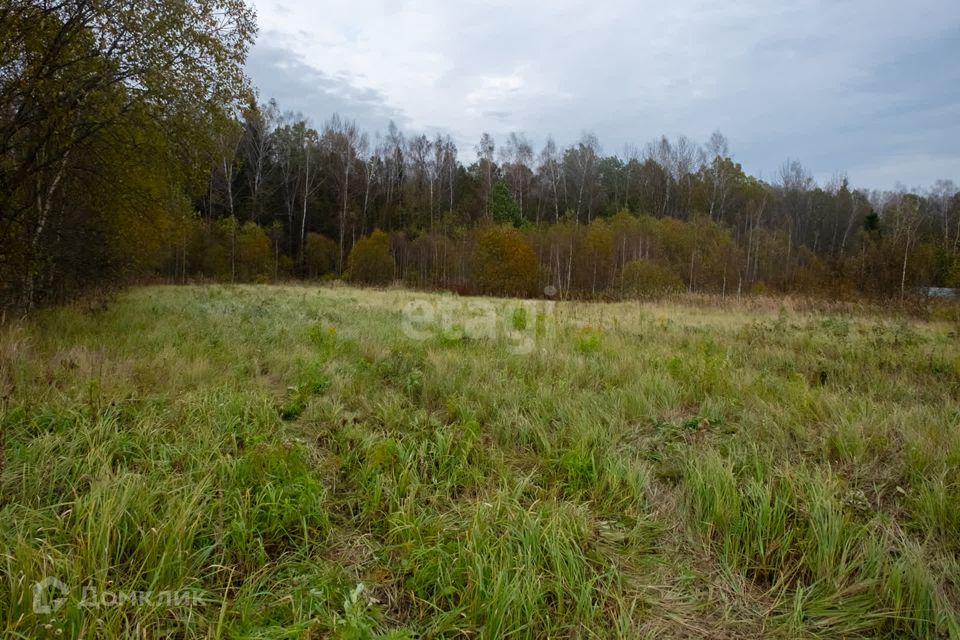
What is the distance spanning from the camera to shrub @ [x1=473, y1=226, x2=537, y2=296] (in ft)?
96.2

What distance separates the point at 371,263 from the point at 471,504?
34733 mm

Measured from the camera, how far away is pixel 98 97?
21.2 ft

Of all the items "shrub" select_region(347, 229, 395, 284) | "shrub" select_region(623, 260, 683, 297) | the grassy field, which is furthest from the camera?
"shrub" select_region(347, 229, 395, 284)

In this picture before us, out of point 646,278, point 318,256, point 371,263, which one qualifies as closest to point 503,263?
point 646,278

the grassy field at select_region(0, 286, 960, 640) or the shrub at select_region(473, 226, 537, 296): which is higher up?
the shrub at select_region(473, 226, 537, 296)

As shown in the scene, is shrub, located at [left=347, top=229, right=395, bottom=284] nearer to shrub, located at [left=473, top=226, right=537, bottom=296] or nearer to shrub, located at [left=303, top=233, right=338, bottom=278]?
shrub, located at [left=303, top=233, right=338, bottom=278]

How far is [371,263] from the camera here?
35688mm

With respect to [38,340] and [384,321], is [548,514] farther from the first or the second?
[384,321]

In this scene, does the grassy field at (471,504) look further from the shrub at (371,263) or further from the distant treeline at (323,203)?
the shrub at (371,263)

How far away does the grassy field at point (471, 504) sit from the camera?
188cm

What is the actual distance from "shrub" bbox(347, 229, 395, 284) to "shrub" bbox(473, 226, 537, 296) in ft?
31.6

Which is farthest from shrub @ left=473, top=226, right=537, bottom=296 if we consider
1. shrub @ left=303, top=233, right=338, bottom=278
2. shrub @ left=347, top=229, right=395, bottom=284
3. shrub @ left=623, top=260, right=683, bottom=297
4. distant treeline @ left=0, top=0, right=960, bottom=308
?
shrub @ left=303, top=233, right=338, bottom=278

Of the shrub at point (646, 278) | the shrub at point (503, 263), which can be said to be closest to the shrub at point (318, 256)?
the shrub at point (503, 263)

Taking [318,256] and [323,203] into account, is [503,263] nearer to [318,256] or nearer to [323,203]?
[318,256]
